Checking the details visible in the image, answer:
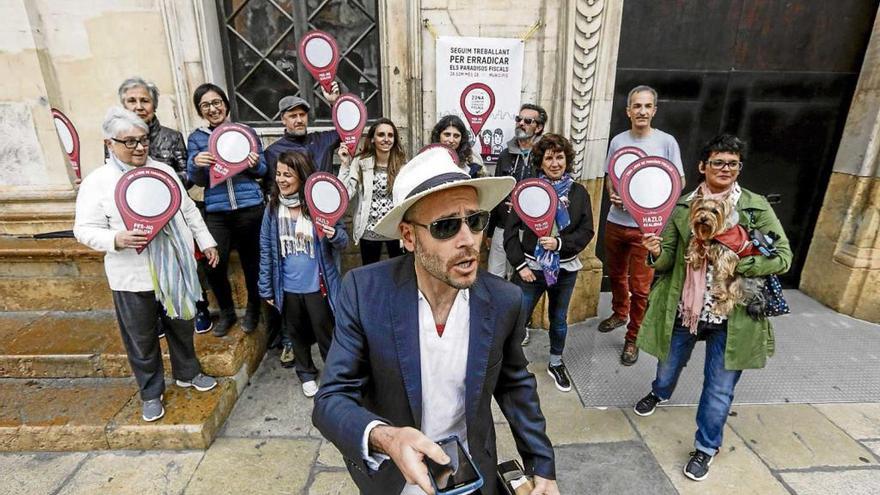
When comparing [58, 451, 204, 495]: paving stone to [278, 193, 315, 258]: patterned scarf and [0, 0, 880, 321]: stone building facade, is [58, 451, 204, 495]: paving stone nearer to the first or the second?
[278, 193, 315, 258]: patterned scarf

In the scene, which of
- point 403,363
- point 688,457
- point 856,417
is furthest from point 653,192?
point 856,417

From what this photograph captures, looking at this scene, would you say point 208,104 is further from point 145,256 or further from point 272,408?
point 272,408

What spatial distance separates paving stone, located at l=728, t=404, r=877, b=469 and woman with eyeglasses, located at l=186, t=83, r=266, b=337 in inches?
166

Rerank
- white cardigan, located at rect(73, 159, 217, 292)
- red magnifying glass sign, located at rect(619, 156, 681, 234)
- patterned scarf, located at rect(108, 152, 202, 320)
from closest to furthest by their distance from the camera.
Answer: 1. red magnifying glass sign, located at rect(619, 156, 681, 234)
2. white cardigan, located at rect(73, 159, 217, 292)
3. patterned scarf, located at rect(108, 152, 202, 320)

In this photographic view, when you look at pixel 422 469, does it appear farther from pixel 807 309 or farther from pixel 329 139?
pixel 807 309

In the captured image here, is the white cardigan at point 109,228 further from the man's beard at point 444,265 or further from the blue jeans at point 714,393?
the blue jeans at point 714,393

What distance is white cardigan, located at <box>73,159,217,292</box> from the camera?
9.62ft

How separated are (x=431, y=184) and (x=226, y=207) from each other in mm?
2892

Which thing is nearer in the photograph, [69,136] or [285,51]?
[69,136]

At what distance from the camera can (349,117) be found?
3.94m

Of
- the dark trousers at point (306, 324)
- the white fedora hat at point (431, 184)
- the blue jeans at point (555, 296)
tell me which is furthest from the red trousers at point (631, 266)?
the white fedora hat at point (431, 184)

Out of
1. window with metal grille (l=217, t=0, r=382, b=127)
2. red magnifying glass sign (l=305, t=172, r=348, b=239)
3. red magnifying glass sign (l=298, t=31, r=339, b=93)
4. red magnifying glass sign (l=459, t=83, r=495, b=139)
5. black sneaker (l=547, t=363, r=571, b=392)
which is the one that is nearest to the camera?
red magnifying glass sign (l=305, t=172, r=348, b=239)

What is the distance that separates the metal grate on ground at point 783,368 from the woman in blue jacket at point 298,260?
7.63 feet

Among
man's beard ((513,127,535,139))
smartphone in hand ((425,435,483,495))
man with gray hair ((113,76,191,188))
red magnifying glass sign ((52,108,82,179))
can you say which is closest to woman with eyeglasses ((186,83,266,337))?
man with gray hair ((113,76,191,188))
